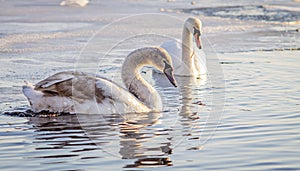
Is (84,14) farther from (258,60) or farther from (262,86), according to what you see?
(262,86)

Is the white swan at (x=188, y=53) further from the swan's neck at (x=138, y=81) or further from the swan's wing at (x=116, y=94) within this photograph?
the swan's wing at (x=116, y=94)

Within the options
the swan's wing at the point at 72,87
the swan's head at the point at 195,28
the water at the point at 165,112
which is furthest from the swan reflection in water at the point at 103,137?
the swan's head at the point at 195,28

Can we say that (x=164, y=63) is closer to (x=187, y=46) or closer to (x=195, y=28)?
(x=195, y=28)

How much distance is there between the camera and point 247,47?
12.2m

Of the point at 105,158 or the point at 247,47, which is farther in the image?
the point at 247,47

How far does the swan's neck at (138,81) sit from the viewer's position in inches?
305

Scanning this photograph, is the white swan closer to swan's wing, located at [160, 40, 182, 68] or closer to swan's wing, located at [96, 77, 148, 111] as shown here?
swan's wing, located at [160, 40, 182, 68]

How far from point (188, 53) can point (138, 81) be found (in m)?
3.37

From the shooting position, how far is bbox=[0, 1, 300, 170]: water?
537cm

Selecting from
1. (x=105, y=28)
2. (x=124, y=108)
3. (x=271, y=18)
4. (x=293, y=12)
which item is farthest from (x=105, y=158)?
(x=293, y=12)

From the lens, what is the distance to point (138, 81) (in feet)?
25.8

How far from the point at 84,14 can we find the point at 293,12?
5358 mm

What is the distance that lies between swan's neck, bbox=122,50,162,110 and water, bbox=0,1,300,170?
25cm

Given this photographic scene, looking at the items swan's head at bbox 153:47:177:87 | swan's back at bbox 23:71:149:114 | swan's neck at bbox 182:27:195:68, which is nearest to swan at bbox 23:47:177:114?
swan's back at bbox 23:71:149:114
